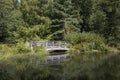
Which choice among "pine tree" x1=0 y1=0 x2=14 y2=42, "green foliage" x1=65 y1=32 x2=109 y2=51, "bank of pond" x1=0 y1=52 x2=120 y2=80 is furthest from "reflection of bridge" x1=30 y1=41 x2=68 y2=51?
"pine tree" x1=0 y1=0 x2=14 y2=42

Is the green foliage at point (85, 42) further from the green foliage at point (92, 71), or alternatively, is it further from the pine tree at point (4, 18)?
the green foliage at point (92, 71)

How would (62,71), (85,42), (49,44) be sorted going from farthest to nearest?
(85,42)
(49,44)
(62,71)

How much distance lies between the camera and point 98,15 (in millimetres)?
48594

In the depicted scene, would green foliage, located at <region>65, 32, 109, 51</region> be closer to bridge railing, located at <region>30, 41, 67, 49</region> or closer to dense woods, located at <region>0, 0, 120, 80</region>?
dense woods, located at <region>0, 0, 120, 80</region>

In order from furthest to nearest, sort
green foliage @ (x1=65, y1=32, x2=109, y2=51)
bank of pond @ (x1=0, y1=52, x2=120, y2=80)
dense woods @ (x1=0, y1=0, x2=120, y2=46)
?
dense woods @ (x1=0, y1=0, x2=120, y2=46) < green foliage @ (x1=65, y1=32, x2=109, y2=51) < bank of pond @ (x1=0, y1=52, x2=120, y2=80)

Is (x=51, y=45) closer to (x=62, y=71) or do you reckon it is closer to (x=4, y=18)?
(x=4, y=18)

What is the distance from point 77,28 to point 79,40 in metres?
6.88

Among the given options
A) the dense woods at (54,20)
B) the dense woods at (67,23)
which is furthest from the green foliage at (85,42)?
the dense woods at (54,20)

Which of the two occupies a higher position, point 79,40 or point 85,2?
point 85,2

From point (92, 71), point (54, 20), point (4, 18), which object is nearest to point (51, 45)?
point (54, 20)

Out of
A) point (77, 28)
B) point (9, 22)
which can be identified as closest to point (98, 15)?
point (77, 28)

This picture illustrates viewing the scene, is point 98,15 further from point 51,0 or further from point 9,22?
point 9,22

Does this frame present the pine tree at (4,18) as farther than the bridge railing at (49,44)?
Yes

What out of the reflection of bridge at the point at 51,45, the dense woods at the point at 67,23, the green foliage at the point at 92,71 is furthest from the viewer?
the dense woods at the point at 67,23
